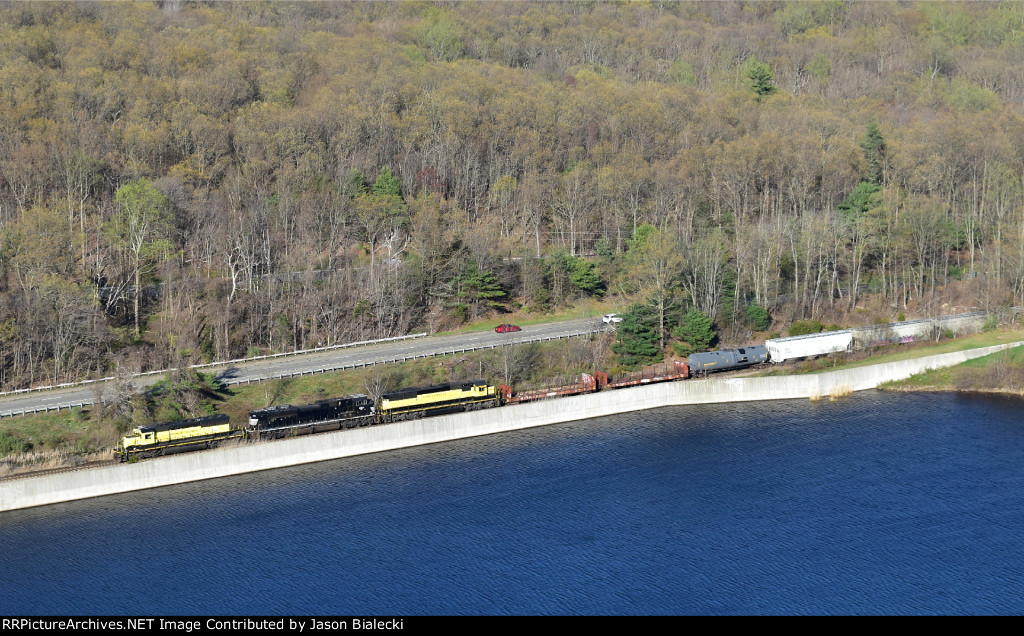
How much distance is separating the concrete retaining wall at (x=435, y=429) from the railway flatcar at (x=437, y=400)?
2198mm

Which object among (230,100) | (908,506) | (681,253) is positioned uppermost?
(230,100)

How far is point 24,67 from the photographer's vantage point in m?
121

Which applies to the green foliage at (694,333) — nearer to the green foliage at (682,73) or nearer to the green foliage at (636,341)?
the green foliage at (636,341)

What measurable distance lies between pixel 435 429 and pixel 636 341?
72.3 feet

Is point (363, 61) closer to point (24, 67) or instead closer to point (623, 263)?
point (24, 67)

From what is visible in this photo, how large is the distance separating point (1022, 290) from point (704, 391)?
39.1m

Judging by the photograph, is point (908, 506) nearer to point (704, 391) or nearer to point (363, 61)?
point (704, 391)

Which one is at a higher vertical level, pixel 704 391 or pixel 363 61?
pixel 363 61

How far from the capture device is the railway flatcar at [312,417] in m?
72.8

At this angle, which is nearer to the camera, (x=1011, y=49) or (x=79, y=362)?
(x=79, y=362)
